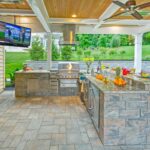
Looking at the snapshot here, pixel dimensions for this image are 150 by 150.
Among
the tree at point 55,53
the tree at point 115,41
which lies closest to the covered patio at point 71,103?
the tree at point 55,53

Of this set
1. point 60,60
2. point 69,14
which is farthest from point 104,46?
point 69,14

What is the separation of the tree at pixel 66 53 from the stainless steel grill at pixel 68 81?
1.02 m

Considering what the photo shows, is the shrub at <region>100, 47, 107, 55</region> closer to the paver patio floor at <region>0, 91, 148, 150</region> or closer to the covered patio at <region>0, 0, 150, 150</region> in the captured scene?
the covered patio at <region>0, 0, 150, 150</region>

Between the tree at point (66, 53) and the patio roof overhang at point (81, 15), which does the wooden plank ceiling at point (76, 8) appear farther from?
the tree at point (66, 53)

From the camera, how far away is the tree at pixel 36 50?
9133 mm

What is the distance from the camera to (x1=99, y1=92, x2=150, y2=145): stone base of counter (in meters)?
3.53

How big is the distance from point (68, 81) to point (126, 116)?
475cm

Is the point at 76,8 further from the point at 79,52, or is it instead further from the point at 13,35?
the point at 79,52

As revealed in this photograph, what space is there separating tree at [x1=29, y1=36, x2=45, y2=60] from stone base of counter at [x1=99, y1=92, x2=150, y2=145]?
238 inches

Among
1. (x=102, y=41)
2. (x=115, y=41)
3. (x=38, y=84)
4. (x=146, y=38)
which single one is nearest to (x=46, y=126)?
(x=38, y=84)

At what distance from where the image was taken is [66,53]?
923cm

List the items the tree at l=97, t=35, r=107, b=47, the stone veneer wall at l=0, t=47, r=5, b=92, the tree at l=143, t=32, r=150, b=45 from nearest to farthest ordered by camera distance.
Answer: the stone veneer wall at l=0, t=47, r=5, b=92, the tree at l=97, t=35, r=107, b=47, the tree at l=143, t=32, r=150, b=45

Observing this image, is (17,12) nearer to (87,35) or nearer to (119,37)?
(87,35)

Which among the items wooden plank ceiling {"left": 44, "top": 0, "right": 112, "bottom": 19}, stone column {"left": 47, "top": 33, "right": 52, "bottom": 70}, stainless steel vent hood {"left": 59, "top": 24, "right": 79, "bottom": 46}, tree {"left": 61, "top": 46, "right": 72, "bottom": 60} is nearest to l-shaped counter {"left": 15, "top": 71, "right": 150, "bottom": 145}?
wooden plank ceiling {"left": 44, "top": 0, "right": 112, "bottom": 19}
